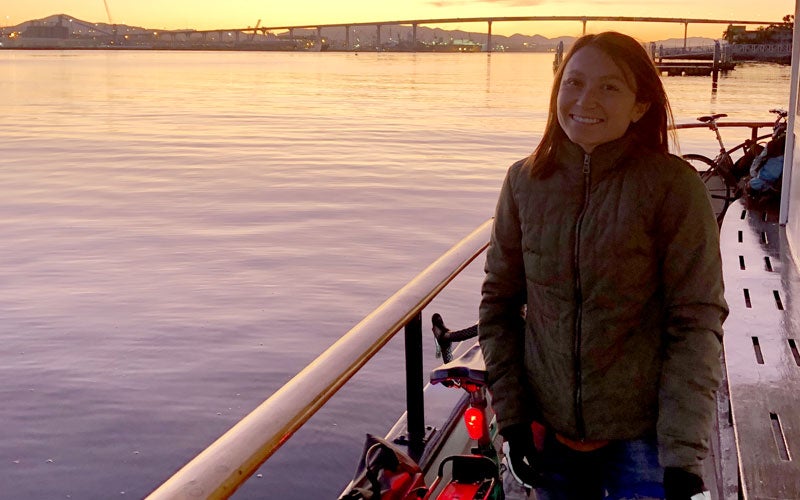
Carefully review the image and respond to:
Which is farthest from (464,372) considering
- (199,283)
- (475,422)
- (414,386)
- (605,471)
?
(199,283)

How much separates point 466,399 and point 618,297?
6.64 ft

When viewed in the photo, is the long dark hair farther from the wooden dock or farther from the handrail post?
the wooden dock

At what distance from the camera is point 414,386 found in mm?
3266

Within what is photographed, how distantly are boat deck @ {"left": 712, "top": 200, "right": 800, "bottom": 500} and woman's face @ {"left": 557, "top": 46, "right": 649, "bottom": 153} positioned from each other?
46.5 inches

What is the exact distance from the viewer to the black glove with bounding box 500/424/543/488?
200 centimetres

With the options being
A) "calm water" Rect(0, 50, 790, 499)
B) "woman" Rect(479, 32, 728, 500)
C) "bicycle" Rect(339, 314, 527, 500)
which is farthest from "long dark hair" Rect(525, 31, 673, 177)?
"calm water" Rect(0, 50, 790, 499)

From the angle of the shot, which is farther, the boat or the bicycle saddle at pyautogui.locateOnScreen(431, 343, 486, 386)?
the bicycle saddle at pyautogui.locateOnScreen(431, 343, 486, 386)

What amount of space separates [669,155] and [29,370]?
266 inches

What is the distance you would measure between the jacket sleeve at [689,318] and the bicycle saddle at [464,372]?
72 cm

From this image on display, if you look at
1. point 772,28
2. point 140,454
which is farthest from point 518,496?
point 772,28

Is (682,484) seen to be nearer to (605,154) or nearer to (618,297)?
(618,297)

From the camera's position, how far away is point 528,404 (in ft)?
6.67

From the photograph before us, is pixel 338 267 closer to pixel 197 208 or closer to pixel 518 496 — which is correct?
pixel 197 208

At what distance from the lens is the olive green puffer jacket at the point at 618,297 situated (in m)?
1.81
